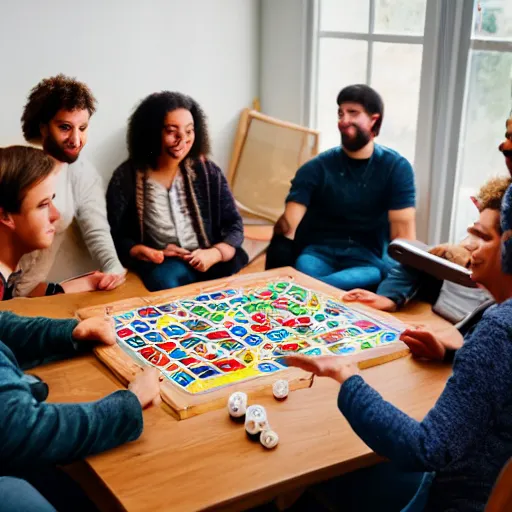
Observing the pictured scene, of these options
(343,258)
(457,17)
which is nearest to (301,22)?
(457,17)

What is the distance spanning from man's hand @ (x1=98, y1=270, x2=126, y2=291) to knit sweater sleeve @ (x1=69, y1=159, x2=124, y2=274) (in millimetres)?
31

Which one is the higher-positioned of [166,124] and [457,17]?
[457,17]

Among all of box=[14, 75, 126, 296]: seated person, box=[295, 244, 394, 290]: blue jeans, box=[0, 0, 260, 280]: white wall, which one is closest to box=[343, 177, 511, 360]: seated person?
box=[295, 244, 394, 290]: blue jeans

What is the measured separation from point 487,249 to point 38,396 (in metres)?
1.08

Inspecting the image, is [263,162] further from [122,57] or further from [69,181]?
[69,181]

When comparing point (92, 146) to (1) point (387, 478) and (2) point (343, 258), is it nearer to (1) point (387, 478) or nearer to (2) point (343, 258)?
(2) point (343, 258)

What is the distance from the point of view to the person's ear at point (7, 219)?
2.09m

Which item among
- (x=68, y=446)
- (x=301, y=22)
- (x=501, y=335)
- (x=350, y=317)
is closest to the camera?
(x=501, y=335)

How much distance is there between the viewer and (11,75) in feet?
8.54

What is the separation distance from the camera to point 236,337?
2.03 m

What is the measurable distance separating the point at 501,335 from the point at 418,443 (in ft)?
0.79

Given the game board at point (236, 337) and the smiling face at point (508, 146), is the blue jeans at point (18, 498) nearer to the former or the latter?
the game board at point (236, 337)

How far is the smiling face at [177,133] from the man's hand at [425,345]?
4.51 ft

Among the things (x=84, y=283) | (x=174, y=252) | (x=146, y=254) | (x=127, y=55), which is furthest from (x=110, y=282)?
(x=127, y=55)
